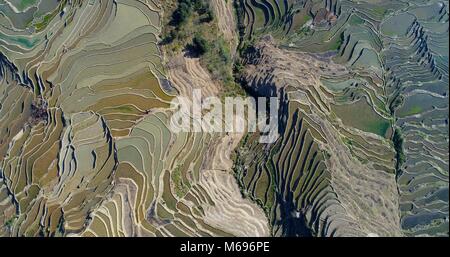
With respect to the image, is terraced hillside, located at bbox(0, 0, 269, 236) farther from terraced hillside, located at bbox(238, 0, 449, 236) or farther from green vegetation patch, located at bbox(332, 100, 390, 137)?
green vegetation patch, located at bbox(332, 100, 390, 137)

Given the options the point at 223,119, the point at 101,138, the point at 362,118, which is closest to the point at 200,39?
the point at 223,119

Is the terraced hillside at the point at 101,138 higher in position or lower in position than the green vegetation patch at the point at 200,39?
lower

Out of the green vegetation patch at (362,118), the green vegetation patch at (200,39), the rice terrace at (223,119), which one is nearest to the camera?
the rice terrace at (223,119)

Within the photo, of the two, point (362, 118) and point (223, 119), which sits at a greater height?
point (362, 118)

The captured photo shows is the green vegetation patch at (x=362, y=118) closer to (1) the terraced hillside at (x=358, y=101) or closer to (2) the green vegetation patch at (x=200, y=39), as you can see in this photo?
(1) the terraced hillside at (x=358, y=101)

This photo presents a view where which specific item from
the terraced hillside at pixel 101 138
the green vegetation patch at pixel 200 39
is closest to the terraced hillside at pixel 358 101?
the green vegetation patch at pixel 200 39

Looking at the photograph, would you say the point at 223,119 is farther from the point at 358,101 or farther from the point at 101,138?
the point at 358,101

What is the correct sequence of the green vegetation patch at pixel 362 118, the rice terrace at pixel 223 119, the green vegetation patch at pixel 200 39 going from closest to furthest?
the rice terrace at pixel 223 119 → the green vegetation patch at pixel 362 118 → the green vegetation patch at pixel 200 39

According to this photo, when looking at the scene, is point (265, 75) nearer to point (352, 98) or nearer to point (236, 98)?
point (236, 98)
